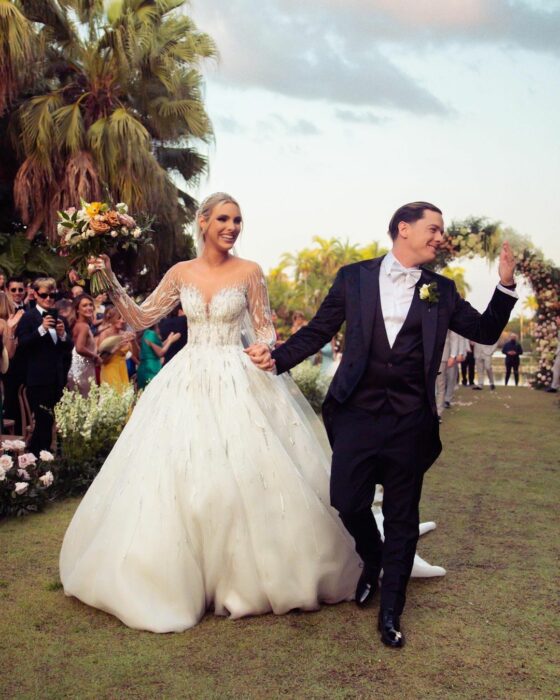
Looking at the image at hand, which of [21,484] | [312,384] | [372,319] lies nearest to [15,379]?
[21,484]

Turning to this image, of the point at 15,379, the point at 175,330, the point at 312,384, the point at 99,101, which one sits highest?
the point at 99,101

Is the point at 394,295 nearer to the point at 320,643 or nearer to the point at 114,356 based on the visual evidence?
the point at 320,643

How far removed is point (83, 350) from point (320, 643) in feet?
21.4

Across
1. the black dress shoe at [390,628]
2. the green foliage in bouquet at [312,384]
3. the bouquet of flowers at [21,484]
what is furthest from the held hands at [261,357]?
the green foliage in bouquet at [312,384]

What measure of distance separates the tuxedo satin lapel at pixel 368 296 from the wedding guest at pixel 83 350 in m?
5.87

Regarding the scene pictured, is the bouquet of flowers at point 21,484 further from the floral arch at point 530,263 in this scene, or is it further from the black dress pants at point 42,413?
the floral arch at point 530,263

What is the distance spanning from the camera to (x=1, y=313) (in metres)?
8.30

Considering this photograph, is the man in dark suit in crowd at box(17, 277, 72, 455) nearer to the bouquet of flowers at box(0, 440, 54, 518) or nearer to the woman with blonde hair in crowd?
the woman with blonde hair in crowd

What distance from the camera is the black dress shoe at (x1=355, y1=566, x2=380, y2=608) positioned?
4.77m

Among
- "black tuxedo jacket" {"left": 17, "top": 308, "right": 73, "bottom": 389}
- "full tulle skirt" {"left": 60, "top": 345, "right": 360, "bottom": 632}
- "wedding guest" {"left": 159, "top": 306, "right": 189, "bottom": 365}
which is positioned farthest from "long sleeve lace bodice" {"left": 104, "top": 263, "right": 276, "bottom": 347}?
"wedding guest" {"left": 159, "top": 306, "right": 189, "bottom": 365}

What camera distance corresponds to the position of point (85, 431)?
27.7 ft

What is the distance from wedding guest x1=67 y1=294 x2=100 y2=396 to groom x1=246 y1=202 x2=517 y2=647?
587 centimetres

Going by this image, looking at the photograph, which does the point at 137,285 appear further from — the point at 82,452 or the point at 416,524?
the point at 416,524

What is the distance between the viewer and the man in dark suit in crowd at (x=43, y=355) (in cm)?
898
